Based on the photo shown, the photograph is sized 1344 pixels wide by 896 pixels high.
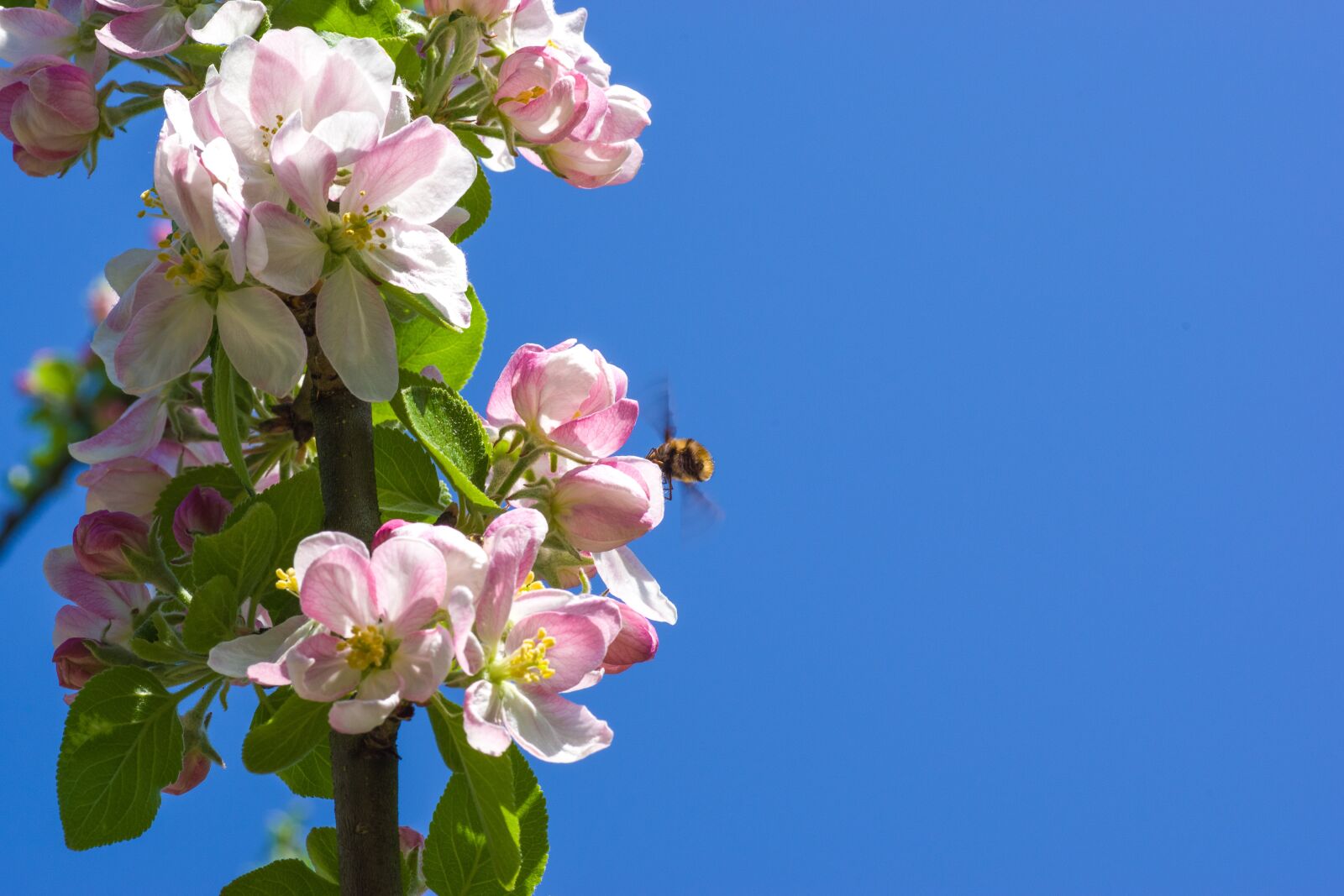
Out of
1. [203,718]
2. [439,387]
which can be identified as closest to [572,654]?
[439,387]

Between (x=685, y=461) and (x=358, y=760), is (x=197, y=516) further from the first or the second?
(x=685, y=461)

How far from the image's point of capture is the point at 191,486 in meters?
1.34

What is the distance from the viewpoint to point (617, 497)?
1.20 m

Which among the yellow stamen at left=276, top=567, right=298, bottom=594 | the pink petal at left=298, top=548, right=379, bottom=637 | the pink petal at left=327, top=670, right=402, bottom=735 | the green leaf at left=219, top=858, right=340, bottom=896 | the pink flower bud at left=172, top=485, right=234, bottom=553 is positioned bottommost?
the green leaf at left=219, top=858, right=340, bottom=896

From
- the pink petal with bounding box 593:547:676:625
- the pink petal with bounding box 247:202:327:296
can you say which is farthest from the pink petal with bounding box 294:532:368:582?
the pink petal with bounding box 593:547:676:625

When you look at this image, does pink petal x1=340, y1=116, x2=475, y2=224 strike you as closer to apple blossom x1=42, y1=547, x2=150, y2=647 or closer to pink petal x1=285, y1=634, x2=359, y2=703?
pink petal x1=285, y1=634, x2=359, y2=703

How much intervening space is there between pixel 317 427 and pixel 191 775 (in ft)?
1.39

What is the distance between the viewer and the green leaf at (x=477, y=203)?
1411mm

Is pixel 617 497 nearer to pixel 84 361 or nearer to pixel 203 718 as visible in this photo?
pixel 203 718

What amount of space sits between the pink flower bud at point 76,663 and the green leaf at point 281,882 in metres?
0.26

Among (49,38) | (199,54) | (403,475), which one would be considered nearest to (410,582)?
(403,475)

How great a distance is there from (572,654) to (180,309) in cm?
46

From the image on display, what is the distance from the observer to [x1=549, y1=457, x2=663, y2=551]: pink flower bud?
3.95ft

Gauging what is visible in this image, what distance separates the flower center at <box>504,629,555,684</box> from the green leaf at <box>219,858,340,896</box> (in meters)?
0.38
